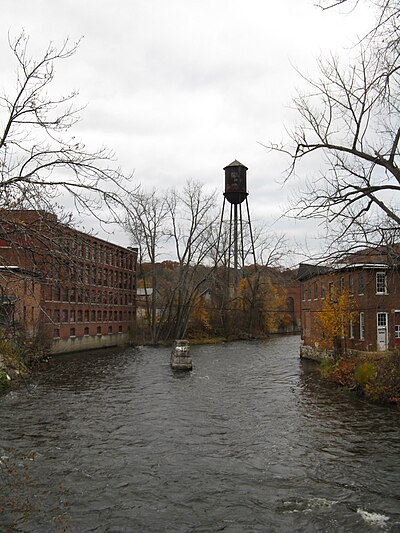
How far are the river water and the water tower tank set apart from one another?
39.1 metres

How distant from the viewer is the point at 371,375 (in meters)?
21.0

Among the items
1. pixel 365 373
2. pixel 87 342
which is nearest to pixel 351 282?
pixel 365 373

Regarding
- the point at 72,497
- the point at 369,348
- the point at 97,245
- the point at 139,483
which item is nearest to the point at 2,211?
the point at 97,245

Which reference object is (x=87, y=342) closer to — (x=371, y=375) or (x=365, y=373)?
(x=365, y=373)

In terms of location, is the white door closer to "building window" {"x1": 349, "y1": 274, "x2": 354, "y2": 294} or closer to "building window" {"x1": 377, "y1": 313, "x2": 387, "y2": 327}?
"building window" {"x1": 377, "y1": 313, "x2": 387, "y2": 327}

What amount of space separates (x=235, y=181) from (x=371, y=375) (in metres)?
40.5

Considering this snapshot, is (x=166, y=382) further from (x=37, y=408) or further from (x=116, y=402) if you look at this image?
(x=37, y=408)

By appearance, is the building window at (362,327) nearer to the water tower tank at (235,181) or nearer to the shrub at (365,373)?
the shrub at (365,373)

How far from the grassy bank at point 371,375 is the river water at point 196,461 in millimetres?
725

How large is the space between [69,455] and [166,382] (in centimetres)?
1231

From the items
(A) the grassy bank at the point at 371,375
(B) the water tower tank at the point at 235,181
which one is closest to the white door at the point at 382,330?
(A) the grassy bank at the point at 371,375

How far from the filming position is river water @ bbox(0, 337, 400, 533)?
8836mm

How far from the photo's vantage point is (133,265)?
62.2 m

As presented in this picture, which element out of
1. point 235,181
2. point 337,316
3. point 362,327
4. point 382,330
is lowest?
point 382,330
